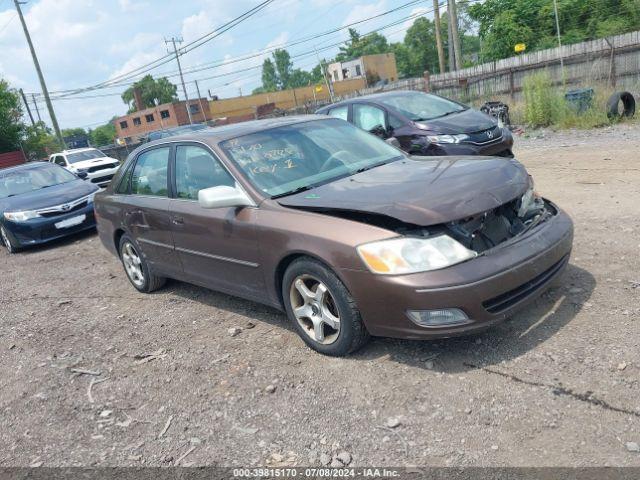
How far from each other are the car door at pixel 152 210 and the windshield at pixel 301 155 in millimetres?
944

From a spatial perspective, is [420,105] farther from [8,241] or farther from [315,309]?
[8,241]

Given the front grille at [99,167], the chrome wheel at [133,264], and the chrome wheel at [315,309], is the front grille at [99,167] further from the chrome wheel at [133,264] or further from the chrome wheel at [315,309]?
the chrome wheel at [315,309]

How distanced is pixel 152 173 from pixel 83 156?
1497 centimetres

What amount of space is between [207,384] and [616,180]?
6.05 m

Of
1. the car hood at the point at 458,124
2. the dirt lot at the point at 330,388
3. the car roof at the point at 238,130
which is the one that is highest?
the car roof at the point at 238,130

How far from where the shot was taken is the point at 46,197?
31.4 feet

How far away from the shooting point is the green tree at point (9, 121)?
35531mm

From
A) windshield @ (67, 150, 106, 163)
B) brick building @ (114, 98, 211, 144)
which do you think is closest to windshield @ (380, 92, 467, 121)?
windshield @ (67, 150, 106, 163)

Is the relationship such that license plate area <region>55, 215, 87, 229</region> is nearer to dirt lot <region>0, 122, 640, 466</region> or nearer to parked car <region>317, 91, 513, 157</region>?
dirt lot <region>0, 122, 640, 466</region>

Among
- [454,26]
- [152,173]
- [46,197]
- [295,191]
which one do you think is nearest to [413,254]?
[295,191]

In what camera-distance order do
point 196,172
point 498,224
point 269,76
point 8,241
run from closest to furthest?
1. point 498,224
2. point 196,172
3. point 8,241
4. point 269,76

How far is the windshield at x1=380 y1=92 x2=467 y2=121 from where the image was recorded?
8789mm

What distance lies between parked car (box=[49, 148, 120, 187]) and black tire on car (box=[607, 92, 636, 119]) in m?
13.2

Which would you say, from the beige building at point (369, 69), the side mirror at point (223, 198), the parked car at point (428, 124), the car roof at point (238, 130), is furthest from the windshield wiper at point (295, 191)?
the beige building at point (369, 69)
